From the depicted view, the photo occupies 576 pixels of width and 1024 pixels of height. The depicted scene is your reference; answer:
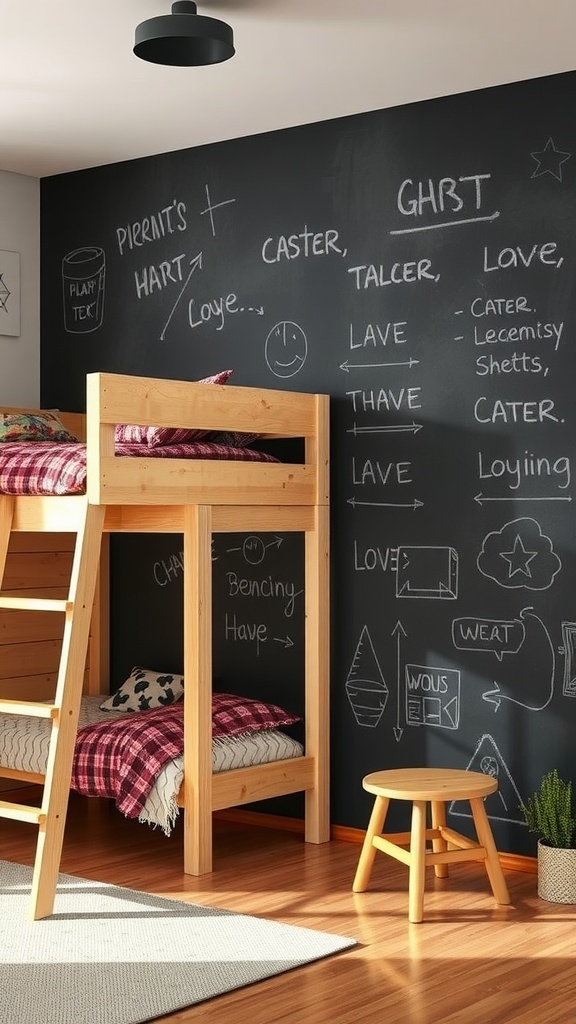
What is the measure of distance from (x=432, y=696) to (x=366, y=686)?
0.90 feet

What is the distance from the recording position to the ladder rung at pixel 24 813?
3.62m

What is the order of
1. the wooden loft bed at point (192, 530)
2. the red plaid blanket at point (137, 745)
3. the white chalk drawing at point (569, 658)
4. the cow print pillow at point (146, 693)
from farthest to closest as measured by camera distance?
the cow print pillow at point (146, 693)
the red plaid blanket at point (137, 745)
the white chalk drawing at point (569, 658)
the wooden loft bed at point (192, 530)

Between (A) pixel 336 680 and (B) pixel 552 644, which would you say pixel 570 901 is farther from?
(A) pixel 336 680

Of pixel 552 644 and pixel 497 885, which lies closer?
pixel 497 885

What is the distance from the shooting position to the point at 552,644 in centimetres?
412

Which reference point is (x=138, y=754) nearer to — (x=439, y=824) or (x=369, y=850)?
(x=369, y=850)

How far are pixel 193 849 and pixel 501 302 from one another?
6.63 ft

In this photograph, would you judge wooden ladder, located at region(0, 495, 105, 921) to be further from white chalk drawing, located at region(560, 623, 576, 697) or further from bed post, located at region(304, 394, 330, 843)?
white chalk drawing, located at region(560, 623, 576, 697)

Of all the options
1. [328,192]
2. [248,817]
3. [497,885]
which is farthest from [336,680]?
[328,192]

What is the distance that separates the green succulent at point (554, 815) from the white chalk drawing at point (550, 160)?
1889 mm

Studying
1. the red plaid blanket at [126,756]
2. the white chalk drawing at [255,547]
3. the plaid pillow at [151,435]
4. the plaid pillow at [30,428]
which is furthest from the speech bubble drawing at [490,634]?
the plaid pillow at [30,428]

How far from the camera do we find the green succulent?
3875 millimetres

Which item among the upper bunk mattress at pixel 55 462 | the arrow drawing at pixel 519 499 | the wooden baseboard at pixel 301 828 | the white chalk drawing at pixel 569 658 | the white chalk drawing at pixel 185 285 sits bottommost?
the wooden baseboard at pixel 301 828

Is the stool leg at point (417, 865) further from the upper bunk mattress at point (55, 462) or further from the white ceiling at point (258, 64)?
the white ceiling at point (258, 64)
